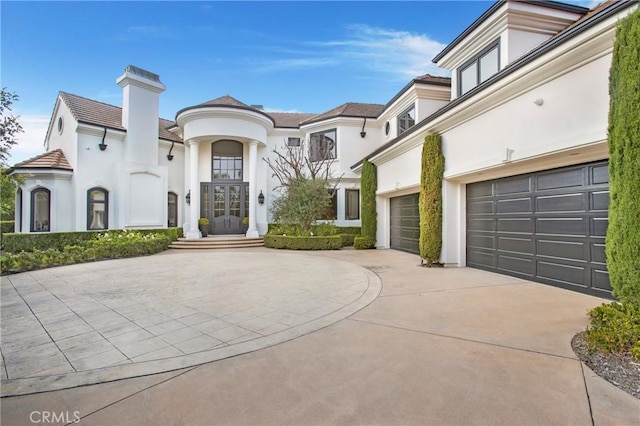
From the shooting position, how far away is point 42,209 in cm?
1363

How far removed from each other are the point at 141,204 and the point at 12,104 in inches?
321

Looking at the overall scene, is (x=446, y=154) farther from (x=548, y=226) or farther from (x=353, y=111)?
(x=353, y=111)

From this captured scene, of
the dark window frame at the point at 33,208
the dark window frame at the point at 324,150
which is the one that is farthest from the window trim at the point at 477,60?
the dark window frame at the point at 33,208

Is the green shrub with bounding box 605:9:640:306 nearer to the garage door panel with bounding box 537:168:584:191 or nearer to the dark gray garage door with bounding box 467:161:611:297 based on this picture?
the dark gray garage door with bounding box 467:161:611:297

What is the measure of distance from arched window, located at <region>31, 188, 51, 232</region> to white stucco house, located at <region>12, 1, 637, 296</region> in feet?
0.20

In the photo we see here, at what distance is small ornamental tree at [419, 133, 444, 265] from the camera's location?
28.6 feet

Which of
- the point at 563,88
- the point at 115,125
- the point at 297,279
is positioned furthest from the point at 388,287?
the point at 115,125

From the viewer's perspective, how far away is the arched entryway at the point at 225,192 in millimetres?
17484

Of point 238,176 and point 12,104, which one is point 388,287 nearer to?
point 12,104

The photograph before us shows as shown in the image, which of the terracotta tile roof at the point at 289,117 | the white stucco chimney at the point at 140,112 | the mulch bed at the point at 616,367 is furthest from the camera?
the terracotta tile roof at the point at 289,117

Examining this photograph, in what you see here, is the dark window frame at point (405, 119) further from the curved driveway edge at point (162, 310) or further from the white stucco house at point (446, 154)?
the curved driveway edge at point (162, 310)

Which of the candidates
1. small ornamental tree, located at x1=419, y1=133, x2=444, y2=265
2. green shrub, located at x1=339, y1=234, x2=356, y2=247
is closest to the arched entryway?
green shrub, located at x1=339, y1=234, x2=356, y2=247

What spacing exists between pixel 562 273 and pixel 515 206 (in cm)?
172

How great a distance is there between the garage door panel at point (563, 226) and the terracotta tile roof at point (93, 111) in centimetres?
1772
